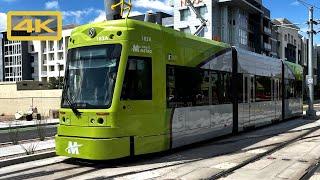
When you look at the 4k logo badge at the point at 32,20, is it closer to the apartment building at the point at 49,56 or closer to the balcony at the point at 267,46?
the balcony at the point at 267,46

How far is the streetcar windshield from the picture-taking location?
1098cm

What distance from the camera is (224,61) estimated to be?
16.3m

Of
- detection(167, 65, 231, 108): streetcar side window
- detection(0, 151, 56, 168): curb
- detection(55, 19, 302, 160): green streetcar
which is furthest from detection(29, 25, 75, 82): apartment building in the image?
detection(0, 151, 56, 168): curb

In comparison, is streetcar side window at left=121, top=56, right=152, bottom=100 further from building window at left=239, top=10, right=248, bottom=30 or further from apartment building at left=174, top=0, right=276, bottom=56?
building window at left=239, top=10, right=248, bottom=30

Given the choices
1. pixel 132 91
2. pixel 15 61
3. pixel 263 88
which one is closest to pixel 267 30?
pixel 15 61

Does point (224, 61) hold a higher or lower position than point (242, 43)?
lower

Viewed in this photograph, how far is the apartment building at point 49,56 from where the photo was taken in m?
131

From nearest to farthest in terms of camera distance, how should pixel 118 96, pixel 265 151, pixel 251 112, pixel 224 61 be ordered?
pixel 118 96 → pixel 265 151 → pixel 224 61 → pixel 251 112

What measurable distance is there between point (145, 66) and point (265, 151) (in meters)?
4.32

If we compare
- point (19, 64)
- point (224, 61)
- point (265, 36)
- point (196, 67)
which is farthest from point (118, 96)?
point (19, 64)

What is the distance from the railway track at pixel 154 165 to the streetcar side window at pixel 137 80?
1.58 meters

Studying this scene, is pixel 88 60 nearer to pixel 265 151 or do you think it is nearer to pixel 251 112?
pixel 265 151

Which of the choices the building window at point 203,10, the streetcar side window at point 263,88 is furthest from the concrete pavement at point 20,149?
the building window at point 203,10

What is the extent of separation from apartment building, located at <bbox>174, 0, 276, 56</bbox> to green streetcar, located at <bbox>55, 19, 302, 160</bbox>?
201ft
